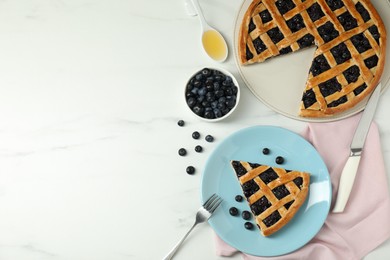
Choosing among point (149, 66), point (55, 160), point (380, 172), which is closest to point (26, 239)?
point (55, 160)

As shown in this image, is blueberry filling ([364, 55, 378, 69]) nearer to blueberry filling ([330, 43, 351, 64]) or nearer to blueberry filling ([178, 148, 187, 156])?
blueberry filling ([330, 43, 351, 64])

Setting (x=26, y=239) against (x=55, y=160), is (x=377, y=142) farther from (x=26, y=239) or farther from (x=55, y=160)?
(x=26, y=239)

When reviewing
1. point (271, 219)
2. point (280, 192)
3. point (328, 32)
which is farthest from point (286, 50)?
point (271, 219)

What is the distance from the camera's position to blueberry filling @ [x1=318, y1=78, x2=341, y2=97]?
2348 millimetres

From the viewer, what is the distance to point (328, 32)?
2381 millimetres

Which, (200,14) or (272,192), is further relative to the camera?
(200,14)

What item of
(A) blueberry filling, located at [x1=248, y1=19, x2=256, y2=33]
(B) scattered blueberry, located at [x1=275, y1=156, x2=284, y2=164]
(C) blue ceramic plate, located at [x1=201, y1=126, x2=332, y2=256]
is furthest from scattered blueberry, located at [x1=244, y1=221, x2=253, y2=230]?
(A) blueberry filling, located at [x1=248, y1=19, x2=256, y2=33]

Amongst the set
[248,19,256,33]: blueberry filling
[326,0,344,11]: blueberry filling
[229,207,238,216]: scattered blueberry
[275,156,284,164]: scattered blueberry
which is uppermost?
[326,0,344,11]: blueberry filling

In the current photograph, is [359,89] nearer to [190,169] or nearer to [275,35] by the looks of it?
[275,35]

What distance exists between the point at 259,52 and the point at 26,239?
1134mm

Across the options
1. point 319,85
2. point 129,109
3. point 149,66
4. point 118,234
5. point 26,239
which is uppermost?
point 319,85

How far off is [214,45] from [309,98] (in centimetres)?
42

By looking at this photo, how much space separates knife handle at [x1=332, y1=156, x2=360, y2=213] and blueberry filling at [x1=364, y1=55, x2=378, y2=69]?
35 cm

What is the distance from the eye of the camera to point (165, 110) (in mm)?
2414
